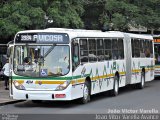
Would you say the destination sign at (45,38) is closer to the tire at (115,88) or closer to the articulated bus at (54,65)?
the articulated bus at (54,65)

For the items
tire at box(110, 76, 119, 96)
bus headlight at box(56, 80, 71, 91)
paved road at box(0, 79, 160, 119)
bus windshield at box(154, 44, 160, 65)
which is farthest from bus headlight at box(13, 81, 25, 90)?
bus windshield at box(154, 44, 160, 65)

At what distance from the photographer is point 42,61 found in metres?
18.3

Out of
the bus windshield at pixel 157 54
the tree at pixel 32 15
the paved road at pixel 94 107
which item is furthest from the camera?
the bus windshield at pixel 157 54

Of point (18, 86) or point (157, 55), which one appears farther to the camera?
point (157, 55)

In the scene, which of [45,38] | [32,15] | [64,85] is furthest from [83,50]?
[32,15]

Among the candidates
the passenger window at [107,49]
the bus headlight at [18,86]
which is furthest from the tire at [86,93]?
the passenger window at [107,49]

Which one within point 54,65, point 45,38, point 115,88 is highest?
point 45,38

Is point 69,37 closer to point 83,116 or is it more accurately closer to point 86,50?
point 86,50

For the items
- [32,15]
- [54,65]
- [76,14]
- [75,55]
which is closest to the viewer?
[54,65]

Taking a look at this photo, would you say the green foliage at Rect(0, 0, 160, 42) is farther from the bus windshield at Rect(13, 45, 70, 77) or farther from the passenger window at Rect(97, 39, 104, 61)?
the bus windshield at Rect(13, 45, 70, 77)

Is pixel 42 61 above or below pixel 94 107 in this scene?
above

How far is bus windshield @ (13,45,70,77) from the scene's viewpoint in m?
18.2

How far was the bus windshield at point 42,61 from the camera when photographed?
18.2 meters

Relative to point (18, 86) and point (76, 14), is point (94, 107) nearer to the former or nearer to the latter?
point (18, 86)
